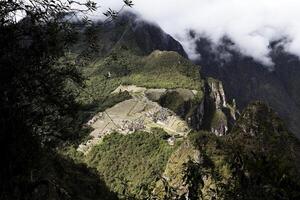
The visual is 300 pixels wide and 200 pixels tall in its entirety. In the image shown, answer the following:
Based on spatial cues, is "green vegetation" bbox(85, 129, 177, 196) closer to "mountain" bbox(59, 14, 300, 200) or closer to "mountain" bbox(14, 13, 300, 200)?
"mountain" bbox(59, 14, 300, 200)

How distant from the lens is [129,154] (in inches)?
7003

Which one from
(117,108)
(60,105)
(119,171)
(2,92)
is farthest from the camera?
(117,108)

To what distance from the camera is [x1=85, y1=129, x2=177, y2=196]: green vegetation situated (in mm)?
160250

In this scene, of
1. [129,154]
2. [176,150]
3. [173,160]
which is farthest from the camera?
[129,154]

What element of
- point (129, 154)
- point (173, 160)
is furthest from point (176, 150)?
point (129, 154)

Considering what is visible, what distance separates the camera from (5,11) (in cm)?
1065

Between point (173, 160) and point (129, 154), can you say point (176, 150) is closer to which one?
point (173, 160)

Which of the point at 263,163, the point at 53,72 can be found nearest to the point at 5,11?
the point at 53,72

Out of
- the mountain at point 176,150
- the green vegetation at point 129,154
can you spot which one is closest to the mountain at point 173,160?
the mountain at point 176,150

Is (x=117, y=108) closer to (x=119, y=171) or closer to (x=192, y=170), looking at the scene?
(x=119, y=171)

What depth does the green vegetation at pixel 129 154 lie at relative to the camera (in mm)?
160250

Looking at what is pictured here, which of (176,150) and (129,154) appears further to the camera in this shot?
(129,154)

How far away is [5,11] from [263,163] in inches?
245

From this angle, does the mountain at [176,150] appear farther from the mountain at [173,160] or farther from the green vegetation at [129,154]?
the green vegetation at [129,154]
